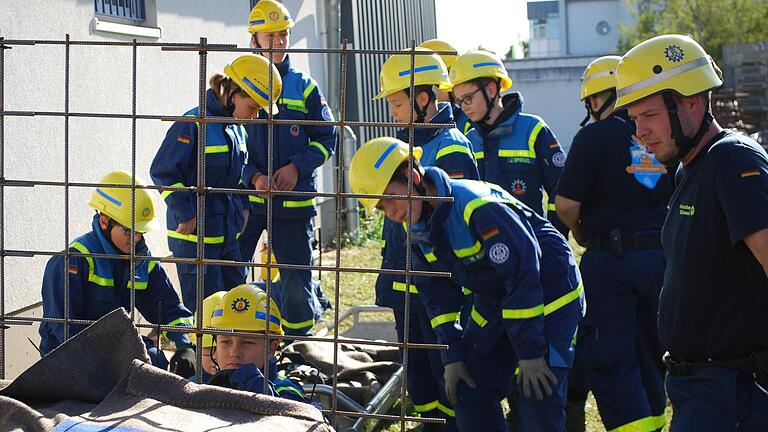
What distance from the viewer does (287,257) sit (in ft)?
21.0

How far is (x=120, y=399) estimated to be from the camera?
2.69 m

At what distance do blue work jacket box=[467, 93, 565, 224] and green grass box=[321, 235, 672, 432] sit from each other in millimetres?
1366

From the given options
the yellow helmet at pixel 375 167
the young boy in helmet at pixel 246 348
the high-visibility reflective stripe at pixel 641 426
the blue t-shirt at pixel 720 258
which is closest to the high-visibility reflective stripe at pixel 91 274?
the young boy in helmet at pixel 246 348

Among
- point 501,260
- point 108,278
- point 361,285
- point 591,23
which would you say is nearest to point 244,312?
point 108,278

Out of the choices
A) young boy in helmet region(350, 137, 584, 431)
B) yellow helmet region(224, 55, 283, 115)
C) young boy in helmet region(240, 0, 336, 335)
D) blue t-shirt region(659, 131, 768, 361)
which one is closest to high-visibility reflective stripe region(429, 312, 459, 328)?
young boy in helmet region(350, 137, 584, 431)

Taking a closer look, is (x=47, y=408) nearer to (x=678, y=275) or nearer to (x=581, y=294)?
(x=678, y=275)

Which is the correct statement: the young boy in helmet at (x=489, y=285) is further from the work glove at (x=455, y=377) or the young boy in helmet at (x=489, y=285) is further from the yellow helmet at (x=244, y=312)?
the yellow helmet at (x=244, y=312)

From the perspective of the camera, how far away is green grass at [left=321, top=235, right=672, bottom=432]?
5.71 meters

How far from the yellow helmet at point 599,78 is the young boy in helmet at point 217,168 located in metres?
1.67

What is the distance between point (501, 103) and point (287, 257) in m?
1.67

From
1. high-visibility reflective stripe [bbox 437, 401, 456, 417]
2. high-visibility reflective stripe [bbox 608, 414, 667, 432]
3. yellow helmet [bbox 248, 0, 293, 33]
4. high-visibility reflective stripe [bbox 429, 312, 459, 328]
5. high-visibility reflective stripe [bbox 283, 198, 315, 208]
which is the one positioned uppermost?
yellow helmet [bbox 248, 0, 293, 33]

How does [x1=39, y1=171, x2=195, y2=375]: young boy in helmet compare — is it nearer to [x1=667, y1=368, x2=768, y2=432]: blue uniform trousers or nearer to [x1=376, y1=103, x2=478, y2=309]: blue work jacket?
[x1=376, y1=103, x2=478, y2=309]: blue work jacket

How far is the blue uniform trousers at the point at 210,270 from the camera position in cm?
580

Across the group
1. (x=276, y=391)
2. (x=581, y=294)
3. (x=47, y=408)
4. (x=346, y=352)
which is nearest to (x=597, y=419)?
(x=346, y=352)
